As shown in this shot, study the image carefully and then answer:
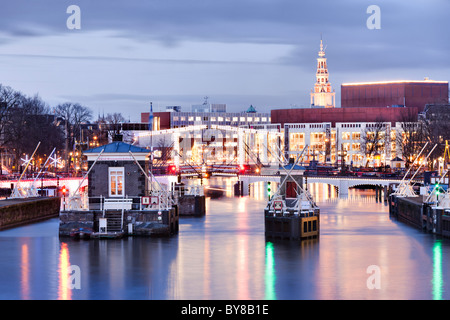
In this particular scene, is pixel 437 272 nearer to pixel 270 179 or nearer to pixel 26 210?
pixel 26 210

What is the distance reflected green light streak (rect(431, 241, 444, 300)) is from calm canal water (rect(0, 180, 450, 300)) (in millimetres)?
54

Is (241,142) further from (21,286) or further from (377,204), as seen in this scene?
(21,286)

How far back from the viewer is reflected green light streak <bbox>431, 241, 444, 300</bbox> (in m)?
41.9

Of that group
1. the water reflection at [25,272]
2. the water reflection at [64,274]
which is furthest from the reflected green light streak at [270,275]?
the water reflection at [25,272]

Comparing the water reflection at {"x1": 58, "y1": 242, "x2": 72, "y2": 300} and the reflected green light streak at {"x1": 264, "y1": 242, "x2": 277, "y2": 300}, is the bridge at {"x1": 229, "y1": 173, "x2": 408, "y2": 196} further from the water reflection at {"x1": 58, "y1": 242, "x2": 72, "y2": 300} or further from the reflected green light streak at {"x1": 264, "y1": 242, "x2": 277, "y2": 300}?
the water reflection at {"x1": 58, "y1": 242, "x2": 72, "y2": 300}

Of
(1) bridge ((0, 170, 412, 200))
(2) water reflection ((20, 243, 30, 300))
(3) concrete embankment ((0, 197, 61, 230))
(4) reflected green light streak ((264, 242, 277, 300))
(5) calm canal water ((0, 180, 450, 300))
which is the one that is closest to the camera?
(4) reflected green light streak ((264, 242, 277, 300))

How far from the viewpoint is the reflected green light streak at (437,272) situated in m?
41.9

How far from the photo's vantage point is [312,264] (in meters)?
49.8

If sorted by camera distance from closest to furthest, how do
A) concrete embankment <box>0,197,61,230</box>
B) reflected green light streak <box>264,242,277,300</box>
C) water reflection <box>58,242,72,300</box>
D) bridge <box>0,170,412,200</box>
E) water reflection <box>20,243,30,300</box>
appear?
reflected green light streak <box>264,242,277,300</box>
water reflection <box>58,242,72,300</box>
water reflection <box>20,243,30,300</box>
concrete embankment <box>0,197,61,230</box>
bridge <box>0,170,412,200</box>

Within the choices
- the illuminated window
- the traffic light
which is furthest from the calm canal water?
the traffic light

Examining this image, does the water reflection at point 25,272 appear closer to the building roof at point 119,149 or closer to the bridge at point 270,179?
the building roof at point 119,149

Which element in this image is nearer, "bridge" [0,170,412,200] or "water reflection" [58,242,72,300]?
"water reflection" [58,242,72,300]

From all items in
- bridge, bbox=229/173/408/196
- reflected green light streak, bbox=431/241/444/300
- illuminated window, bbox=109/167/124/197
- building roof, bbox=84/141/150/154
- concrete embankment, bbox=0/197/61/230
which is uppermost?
building roof, bbox=84/141/150/154
